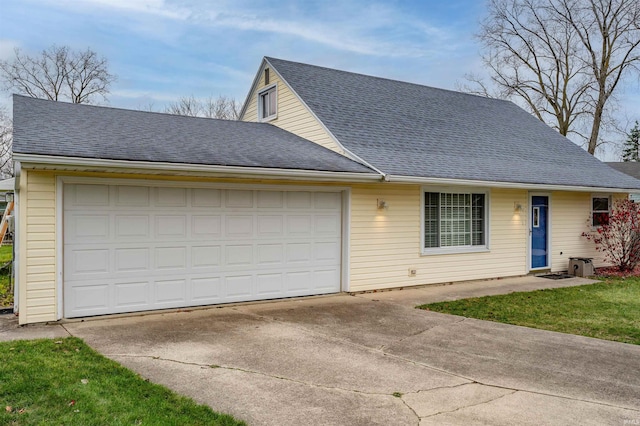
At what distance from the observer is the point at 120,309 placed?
7188mm

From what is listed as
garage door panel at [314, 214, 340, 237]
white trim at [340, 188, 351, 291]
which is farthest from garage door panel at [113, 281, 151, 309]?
white trim at [340, 188, 351, 291]

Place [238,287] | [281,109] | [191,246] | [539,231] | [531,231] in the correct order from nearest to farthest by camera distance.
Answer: [191,246]
[238,287]
[281,109]
[531,231]
[539,231]

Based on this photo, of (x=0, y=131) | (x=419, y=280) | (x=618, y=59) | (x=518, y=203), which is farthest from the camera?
(x=0, y=131)

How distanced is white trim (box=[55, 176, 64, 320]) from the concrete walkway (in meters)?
0.42

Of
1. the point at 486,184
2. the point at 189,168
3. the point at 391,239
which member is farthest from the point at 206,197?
the point at 486,184

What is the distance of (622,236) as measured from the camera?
13.1 metres

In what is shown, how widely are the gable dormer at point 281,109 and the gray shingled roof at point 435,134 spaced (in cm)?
18

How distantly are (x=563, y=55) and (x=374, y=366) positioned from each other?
26.1 m

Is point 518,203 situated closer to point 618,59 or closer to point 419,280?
point 419,280

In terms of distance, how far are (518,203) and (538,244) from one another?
1.41 metres

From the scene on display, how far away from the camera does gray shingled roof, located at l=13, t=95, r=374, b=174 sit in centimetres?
675

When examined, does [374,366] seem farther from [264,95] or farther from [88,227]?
[264,95]

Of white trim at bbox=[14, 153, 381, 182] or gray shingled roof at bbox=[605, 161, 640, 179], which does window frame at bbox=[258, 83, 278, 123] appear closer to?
white trim at bbox=[14, 153, 381, 182]

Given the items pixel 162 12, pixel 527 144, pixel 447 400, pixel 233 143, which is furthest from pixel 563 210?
pixel 162 12
